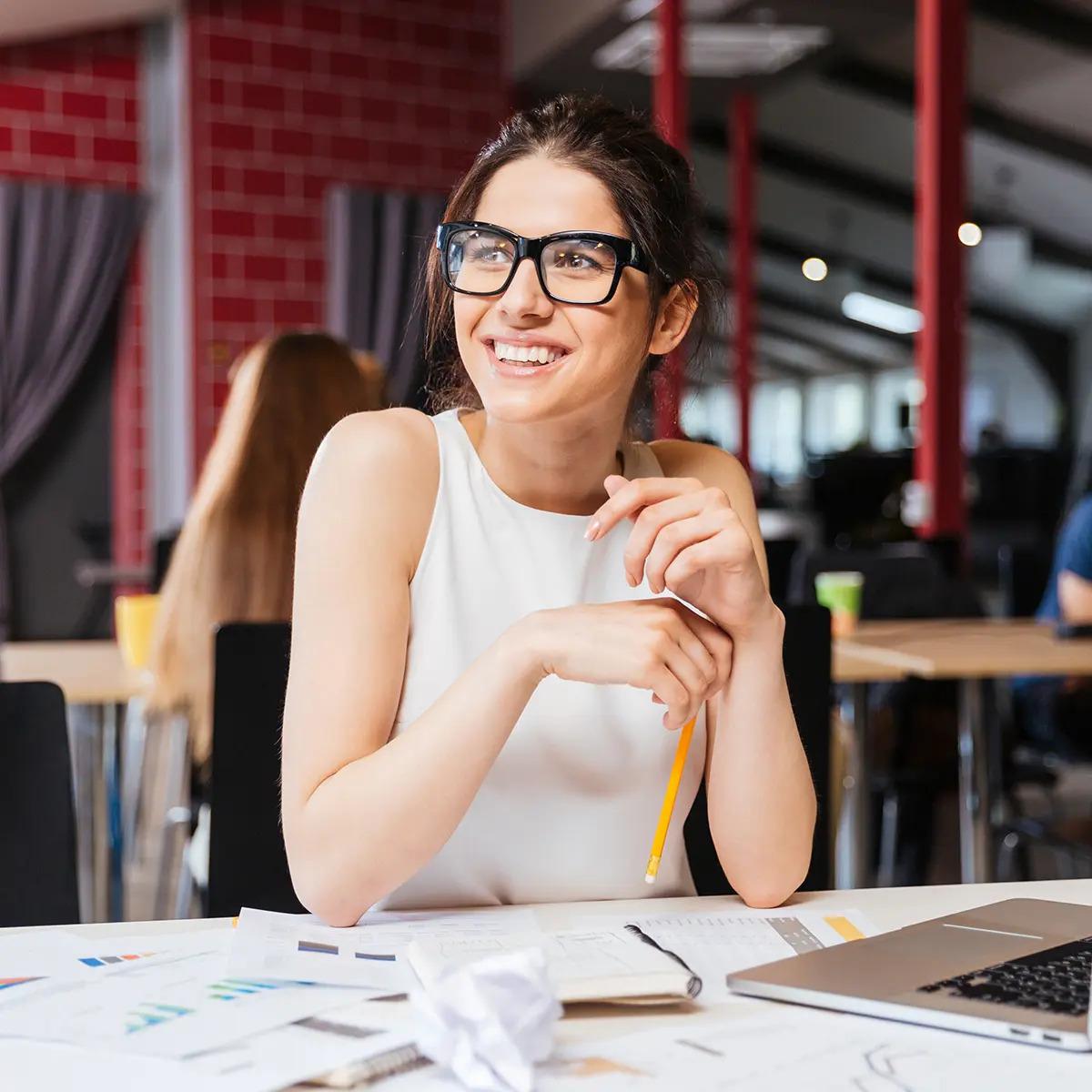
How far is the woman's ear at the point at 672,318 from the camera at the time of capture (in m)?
1.47

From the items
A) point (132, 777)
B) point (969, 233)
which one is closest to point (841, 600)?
point (132, 777)

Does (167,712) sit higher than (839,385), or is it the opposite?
(839,385)

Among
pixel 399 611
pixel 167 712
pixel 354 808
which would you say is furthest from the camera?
pixel 167 712

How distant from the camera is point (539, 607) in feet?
4.73

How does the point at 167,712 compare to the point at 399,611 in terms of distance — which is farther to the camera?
the point at 167,712

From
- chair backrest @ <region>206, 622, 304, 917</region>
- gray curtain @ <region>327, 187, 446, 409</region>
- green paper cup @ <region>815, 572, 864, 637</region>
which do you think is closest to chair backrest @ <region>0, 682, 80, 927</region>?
chair backrest @ <region>206, 622, 304, 917</region>

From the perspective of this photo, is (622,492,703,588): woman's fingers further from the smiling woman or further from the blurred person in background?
the blurred person in background

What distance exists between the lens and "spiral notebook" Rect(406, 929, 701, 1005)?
93 centimetres

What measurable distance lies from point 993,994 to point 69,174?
6950 mm

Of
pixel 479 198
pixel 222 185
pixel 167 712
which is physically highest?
pixel 222 185

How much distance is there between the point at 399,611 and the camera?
135 centimetres

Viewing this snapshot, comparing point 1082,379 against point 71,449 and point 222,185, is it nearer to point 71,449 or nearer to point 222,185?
point 222,185

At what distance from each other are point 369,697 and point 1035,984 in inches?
23.0

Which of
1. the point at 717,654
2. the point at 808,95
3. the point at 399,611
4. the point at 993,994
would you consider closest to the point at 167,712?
the point at 399,611
